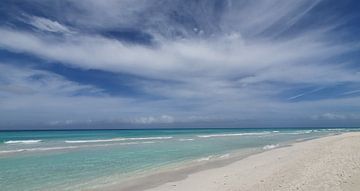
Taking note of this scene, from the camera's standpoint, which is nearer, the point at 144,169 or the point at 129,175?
the point at 129,175

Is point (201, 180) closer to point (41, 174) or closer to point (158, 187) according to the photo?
point (158, 187)

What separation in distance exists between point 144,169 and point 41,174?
16.0 ft

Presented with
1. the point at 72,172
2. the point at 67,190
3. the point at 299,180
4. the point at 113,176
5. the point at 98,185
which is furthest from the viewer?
the point at 72,172

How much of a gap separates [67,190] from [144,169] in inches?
185

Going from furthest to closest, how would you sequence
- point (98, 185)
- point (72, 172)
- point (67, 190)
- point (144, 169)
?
point (144, 169) → point (72, 172) → point (98, 185) → point (67, 190)

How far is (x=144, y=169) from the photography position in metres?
13.3

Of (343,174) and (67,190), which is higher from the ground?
(343,174)

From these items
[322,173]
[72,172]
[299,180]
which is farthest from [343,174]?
[72,172]

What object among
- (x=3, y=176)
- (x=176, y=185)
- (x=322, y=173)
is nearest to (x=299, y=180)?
(x=322, y=173)

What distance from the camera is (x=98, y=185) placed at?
983cm

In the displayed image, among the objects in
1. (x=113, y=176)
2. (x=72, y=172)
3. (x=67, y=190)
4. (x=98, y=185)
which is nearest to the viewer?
(x=67, y=190)

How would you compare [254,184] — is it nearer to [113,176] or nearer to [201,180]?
[201,180]

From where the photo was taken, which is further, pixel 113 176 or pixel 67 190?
pixel 113 176

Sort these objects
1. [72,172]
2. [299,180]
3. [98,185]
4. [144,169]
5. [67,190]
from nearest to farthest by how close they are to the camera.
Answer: [299,180]
[67,190]
[98,185]
[72,172]
[144,169]
